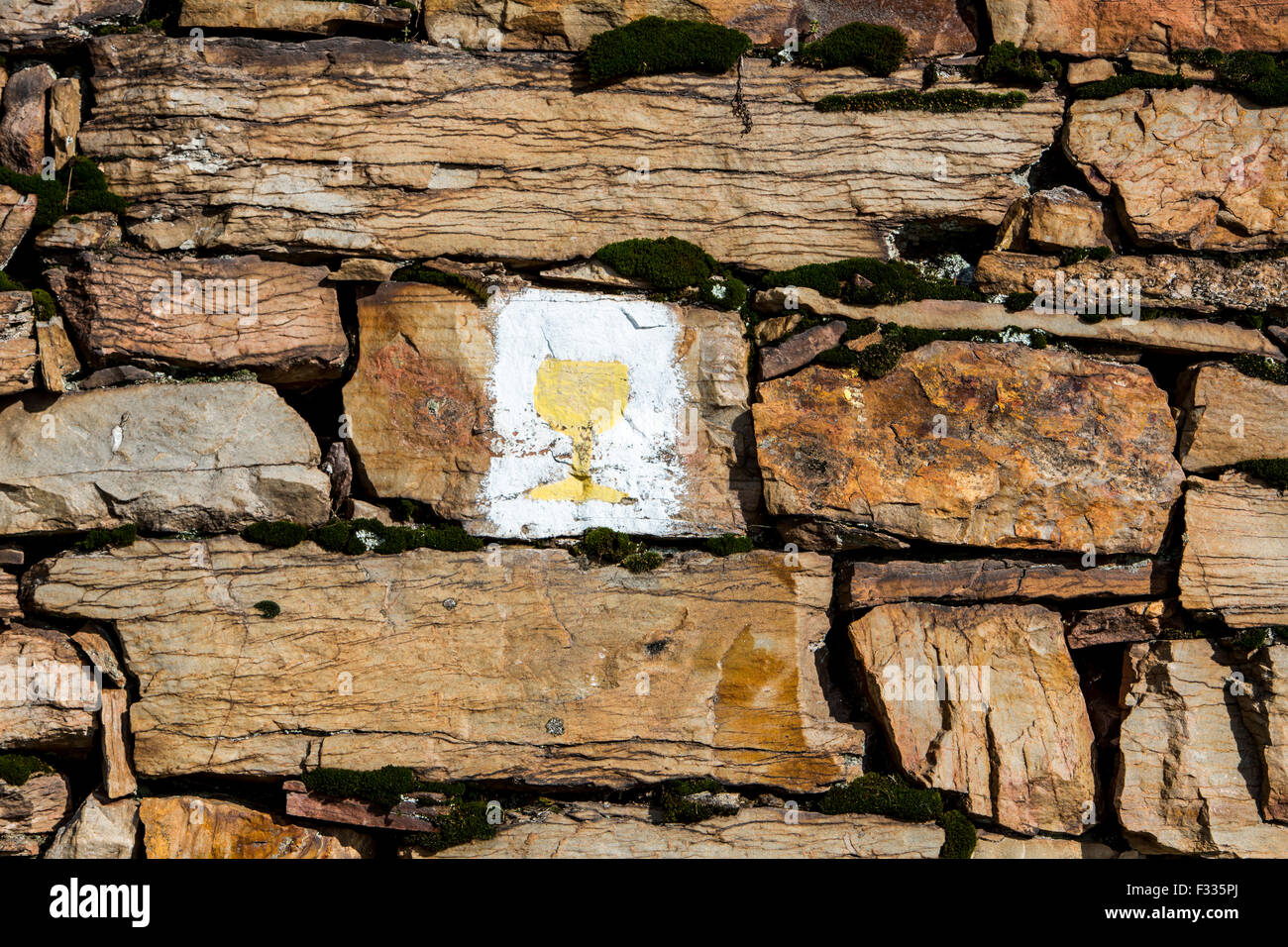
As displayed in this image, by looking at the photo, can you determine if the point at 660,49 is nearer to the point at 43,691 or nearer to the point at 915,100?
the point at 915,100

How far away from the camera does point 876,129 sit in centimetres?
962

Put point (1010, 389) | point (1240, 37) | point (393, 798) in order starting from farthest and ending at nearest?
point (1240, 37) < point (1010, 389) < point (393, 798)

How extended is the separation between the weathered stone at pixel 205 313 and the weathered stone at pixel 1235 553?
26.5ft

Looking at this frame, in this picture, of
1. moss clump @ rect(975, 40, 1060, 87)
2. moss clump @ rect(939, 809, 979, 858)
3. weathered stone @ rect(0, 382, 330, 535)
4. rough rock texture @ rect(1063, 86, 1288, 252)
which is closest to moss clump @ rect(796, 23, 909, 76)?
moss clump @ rect(975, 40, 1060, 87)

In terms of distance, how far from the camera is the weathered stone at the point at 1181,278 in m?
9.48

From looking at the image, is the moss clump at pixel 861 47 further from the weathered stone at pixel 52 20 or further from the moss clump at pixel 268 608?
the moss clump at pixel 268 608

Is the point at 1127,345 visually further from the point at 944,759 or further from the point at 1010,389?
the point at 944,759

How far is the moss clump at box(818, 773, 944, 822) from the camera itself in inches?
344

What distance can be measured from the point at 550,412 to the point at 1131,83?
21.4 feet

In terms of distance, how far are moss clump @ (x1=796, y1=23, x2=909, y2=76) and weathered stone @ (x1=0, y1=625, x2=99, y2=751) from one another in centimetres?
880

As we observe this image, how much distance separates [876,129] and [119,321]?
7300 mm

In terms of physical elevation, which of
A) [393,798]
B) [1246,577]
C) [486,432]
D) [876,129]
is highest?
[876,129]

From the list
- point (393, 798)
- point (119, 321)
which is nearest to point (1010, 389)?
point (393, 798)

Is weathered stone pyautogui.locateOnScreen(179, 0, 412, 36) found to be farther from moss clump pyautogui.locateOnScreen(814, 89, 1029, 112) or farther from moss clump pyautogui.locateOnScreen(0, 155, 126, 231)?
moss clump pyautogui.locateOnScreen(814, 89, 1029, 112)
